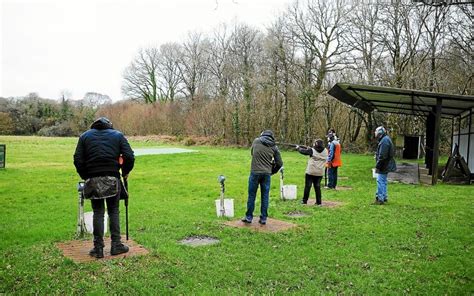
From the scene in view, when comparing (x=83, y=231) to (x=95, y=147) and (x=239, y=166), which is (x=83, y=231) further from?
(x=239, y=166)

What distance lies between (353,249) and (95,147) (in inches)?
147

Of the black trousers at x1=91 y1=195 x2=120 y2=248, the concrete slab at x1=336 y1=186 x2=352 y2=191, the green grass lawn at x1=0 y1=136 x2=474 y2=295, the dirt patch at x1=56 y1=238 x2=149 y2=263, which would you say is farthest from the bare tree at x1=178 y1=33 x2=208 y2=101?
the black trousers at x1=91 y1=195 x2=120 y2=248

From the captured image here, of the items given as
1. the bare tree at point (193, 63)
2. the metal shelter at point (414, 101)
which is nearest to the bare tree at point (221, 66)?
the bare tree at point (193, 63)

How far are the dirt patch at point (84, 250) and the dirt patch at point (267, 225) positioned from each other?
201 cm

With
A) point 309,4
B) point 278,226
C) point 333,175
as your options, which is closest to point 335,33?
point 309,4

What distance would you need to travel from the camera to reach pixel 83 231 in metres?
6.60

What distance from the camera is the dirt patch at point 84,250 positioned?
5465mm

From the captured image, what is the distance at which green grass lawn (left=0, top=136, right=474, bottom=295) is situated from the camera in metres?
4.57

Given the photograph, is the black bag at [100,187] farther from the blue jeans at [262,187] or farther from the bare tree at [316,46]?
the bare tree at [316,46]

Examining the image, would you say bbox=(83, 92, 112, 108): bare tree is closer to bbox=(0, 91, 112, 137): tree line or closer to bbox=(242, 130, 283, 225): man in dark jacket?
bbox=(0, 91, 112, 137): tree line

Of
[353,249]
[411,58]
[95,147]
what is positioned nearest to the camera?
[95,147]

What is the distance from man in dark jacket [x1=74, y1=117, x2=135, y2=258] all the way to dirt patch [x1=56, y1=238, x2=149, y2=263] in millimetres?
94

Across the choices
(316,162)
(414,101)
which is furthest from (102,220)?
(414,101)

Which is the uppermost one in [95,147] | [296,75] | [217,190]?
[296,75]
